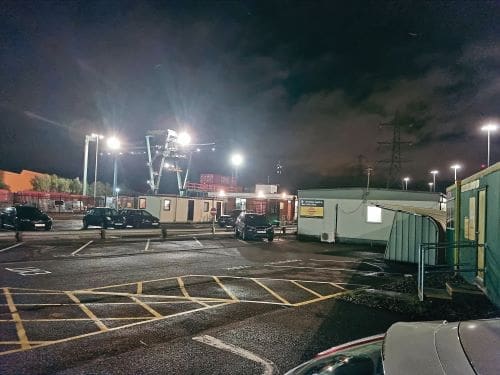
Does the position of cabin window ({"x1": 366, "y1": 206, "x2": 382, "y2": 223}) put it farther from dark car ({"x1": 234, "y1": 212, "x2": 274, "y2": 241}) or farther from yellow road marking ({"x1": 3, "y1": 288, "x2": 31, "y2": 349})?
yellow road marking ({"x1": 3, "y1": 288, "x2": 31, "y2": 349})

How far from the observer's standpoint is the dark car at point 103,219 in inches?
1091

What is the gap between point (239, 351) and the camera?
545 cm

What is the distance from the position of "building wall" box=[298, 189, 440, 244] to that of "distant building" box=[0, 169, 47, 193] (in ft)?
186

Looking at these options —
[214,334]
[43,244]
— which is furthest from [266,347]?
[43,244]

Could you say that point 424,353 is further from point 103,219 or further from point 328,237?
point 103,219

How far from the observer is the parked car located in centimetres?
177

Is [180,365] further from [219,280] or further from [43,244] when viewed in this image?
[43,244]

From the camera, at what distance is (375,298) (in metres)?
8.77

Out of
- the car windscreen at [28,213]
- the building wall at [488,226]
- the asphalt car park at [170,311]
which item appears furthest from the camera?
the car windscreen at [28,213]

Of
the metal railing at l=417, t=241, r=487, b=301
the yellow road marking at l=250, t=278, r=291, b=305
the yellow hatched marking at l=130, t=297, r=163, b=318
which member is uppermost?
the metal railing at l=417, t=241, r=487, b=301

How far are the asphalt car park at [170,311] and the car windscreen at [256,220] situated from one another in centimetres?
965

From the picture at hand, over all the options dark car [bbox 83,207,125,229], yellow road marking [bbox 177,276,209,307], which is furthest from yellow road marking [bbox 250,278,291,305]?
dark car [bbox 83,207,125,229]

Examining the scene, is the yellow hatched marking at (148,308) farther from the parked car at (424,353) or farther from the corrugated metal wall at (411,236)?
the corrugated metal wall at (411,236)

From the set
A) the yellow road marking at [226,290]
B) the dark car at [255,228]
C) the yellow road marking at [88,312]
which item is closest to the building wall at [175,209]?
the dark car at [255,228]
